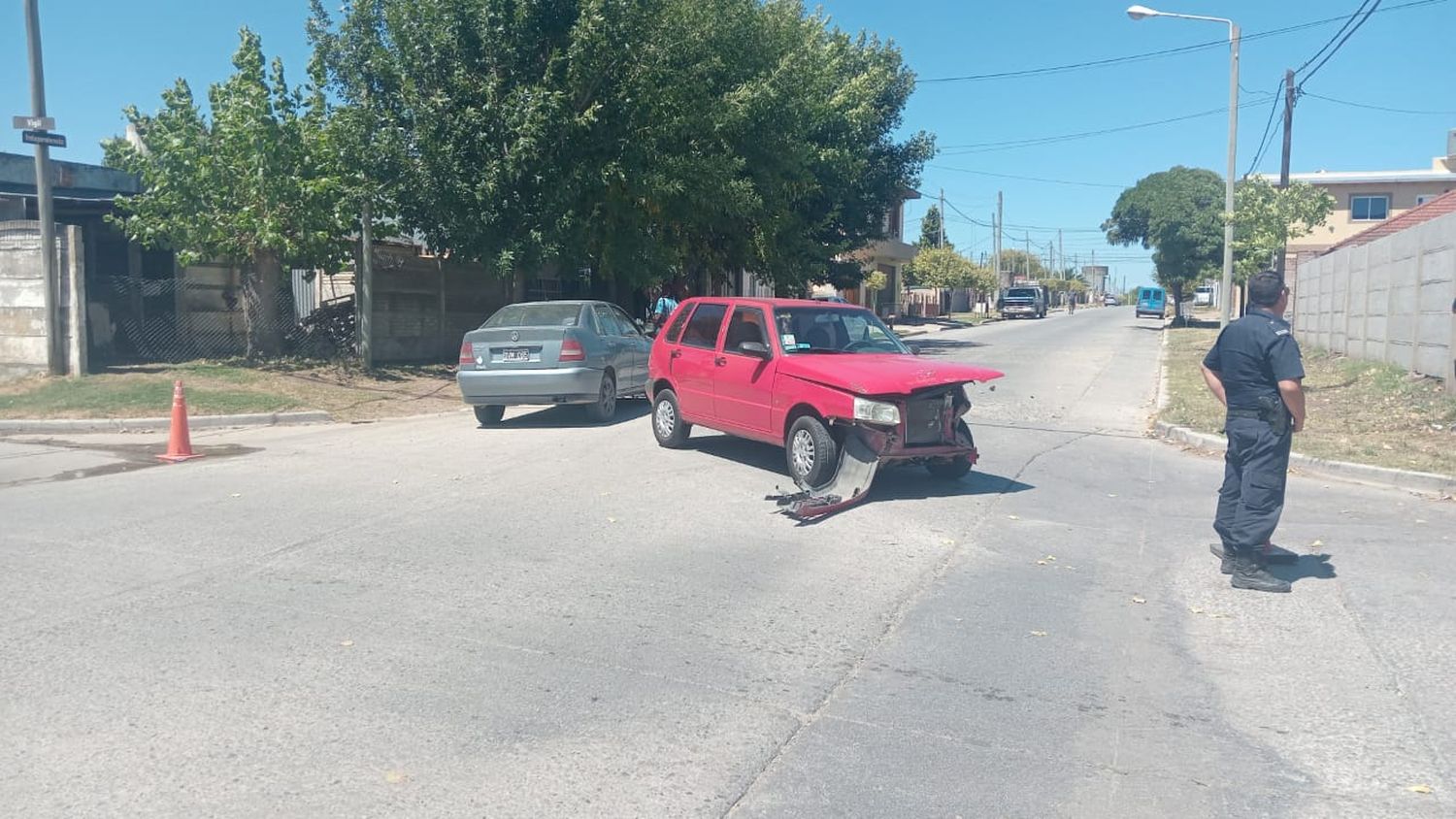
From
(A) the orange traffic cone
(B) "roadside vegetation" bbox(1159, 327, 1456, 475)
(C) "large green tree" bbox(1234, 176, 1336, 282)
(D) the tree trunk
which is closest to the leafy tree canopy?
(C) "large green tree" bbox(1234, 176, 1336, 282)

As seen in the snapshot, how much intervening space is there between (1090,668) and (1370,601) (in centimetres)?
236

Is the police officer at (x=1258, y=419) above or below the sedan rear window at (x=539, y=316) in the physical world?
below

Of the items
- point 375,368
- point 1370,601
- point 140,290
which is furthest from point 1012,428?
point 140,290

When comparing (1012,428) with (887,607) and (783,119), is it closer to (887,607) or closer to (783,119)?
(887,607)

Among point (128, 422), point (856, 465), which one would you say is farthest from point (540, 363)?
point (856, 465)

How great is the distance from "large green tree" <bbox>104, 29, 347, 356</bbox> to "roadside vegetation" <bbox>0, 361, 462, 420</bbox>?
1.91 m

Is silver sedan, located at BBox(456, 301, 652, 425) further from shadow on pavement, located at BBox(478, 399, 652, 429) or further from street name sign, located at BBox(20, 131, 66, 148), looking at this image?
street name sign, located at BBox(20, 131, 66, 148)

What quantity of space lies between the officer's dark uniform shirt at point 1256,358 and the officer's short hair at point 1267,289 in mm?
70

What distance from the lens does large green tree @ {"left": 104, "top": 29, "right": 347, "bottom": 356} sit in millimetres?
17469

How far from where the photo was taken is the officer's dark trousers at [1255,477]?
6609 mm

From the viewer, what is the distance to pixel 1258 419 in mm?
6629

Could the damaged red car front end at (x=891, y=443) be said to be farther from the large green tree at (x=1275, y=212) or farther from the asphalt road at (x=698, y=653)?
the large green tree at (x=1275, y=212)

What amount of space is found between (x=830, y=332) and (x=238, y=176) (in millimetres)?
11735

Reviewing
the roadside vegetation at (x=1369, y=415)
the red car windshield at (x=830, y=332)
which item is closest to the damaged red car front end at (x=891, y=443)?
the red car windshield at (x=830, y=332)
